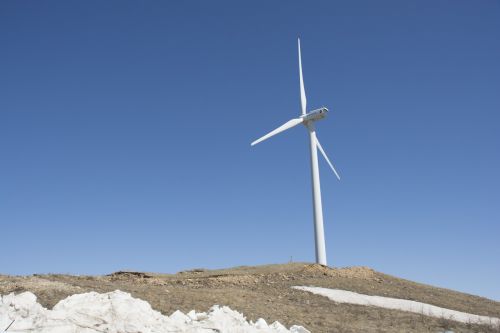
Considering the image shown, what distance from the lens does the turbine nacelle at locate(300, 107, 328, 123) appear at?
138 ft

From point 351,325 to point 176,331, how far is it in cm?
775

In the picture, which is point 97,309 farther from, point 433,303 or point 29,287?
point 433,303

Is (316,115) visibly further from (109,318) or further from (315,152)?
(109,318)

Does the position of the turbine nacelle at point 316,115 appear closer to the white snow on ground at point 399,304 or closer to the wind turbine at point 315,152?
the wind turbine at point 315,152

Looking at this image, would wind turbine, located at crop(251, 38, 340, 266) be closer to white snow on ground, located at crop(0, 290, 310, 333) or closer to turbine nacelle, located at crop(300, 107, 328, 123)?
turbine nacelle, located at crop(300, 107, 328, 123)

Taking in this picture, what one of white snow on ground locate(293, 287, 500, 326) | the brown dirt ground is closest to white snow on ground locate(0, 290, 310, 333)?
the brown dirt ground

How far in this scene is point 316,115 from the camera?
4259 cm

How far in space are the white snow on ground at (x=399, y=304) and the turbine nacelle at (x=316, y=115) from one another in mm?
19312

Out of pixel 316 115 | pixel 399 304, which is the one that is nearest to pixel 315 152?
pixel 316 115

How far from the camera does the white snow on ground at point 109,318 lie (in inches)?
584

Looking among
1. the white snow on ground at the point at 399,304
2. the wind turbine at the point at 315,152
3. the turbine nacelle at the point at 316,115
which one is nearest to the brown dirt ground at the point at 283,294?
the white snow on ground at the point at 399,304

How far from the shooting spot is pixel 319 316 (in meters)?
20.3

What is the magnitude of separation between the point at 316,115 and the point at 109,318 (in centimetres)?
3061

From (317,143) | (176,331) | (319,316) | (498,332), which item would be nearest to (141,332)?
(176,331)
